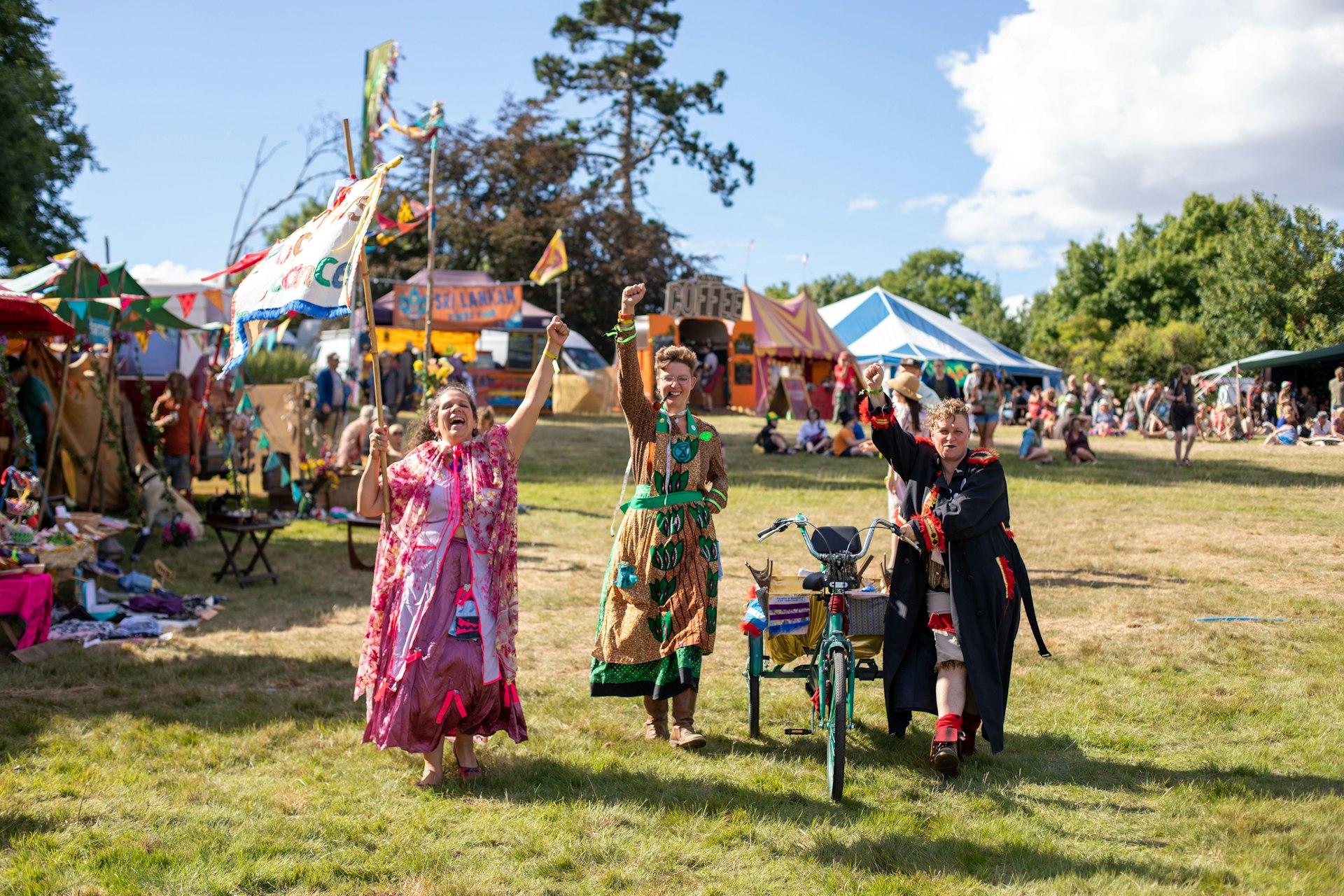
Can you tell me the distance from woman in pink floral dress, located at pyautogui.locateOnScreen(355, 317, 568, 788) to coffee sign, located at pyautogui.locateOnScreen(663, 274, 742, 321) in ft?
77.8

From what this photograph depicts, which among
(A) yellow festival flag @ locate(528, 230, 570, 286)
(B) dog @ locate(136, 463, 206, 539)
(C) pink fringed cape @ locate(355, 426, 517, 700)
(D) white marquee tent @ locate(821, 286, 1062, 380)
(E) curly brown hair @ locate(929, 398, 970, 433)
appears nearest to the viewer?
(C) pink fringed cape @ locate(355, 426, 517, 700)

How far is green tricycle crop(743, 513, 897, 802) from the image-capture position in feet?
13.9

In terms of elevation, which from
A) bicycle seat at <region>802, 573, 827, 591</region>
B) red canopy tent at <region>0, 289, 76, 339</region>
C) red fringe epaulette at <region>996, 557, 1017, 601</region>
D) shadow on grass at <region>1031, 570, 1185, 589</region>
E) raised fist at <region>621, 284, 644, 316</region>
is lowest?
shadow on grass at <region>1031, 570, 1185, 589</region>

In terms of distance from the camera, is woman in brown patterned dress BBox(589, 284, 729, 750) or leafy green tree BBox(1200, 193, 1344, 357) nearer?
woman in brown patterned dress BBox(589, 284, 729, 750)

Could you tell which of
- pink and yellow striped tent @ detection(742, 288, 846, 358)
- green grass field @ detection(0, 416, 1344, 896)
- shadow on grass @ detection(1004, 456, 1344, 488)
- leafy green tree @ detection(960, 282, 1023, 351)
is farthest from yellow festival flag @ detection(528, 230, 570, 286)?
leafy green tree @ detection(960, 282, 1023, 351)

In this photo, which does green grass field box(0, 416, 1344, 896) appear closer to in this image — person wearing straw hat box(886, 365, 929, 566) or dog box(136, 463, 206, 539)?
person wearing straw hat box(886, 365, 929, 566)

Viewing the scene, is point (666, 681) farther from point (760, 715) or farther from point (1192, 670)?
point (1192, 670)

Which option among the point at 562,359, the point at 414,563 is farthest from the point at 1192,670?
the point at 562,359

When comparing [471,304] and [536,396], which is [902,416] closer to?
[536,396]

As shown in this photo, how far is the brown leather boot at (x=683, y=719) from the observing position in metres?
4.71

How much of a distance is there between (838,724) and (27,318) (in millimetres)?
6913

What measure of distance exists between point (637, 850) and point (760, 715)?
1.66m

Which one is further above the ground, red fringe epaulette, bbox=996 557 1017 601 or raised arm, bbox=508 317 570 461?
raised arm, bbox=508 317 570 461

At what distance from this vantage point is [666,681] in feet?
15.0
